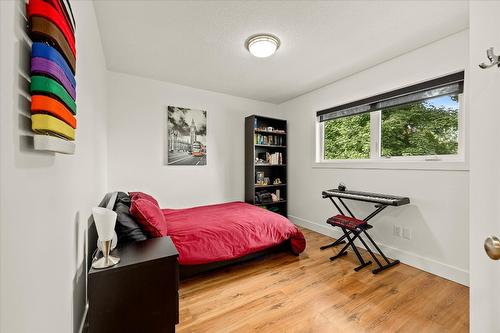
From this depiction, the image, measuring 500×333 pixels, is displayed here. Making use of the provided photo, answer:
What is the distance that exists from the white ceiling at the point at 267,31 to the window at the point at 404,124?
511 millimetres

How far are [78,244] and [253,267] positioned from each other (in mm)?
1789

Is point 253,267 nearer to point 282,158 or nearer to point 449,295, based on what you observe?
point 449,295

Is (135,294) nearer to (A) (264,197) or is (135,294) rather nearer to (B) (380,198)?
(B) (380,198)

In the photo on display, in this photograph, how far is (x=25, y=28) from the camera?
27.6 inches

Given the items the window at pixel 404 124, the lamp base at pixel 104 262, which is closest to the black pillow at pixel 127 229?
the lamp base at pixel 104 262

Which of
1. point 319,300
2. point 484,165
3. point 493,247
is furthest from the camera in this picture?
point 319,300

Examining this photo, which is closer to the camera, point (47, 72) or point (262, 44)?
point (47, 72)

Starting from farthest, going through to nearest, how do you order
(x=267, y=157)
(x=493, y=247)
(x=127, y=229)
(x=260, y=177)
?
(x=267, y=157) < (x=260, y=177) < (x=127, y=229) < (x=493, y=247)

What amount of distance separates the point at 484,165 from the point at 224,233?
210 cm

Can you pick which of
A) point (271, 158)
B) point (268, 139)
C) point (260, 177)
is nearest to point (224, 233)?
point (260, 177)

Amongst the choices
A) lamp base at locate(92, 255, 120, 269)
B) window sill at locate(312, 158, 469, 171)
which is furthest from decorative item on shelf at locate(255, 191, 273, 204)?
lamp base at locate(92, 255, 120, 269)

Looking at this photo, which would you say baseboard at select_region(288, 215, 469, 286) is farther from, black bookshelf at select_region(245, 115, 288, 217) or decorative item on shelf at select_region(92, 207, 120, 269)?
decorative item on shelf at select_region(92, 207, 120, 269)

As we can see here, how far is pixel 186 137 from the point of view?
3.68 meters

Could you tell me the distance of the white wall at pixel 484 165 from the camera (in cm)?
81
